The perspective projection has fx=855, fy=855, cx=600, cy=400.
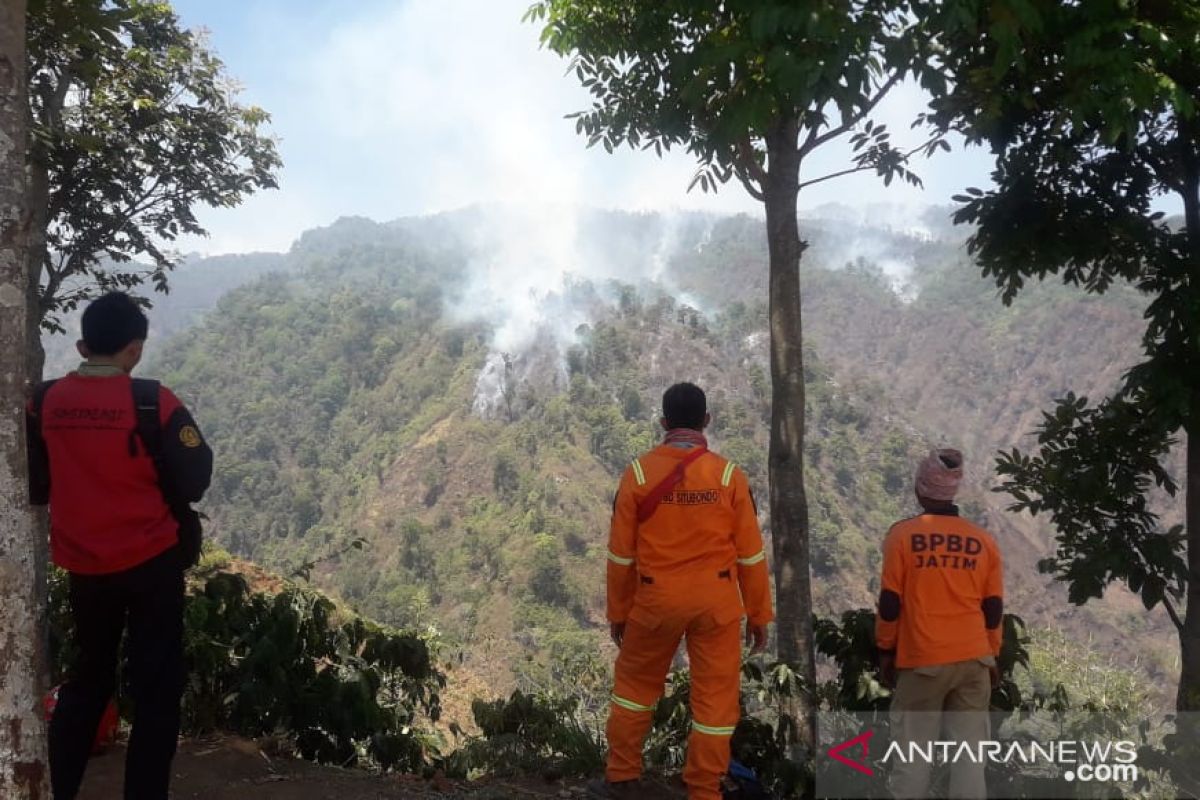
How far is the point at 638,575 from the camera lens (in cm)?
349

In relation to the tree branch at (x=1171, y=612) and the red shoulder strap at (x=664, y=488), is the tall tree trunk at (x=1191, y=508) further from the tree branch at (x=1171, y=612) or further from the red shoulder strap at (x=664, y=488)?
the red shoulder strap at (x=664, y=488)

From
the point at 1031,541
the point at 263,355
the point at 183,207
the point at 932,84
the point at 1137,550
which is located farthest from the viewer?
the point at 263,355

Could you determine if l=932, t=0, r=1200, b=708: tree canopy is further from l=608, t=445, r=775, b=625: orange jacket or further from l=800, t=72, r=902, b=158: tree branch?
l=608, t=445, r=775, b=625: orange jacket

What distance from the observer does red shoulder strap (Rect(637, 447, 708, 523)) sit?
3434 millimetres

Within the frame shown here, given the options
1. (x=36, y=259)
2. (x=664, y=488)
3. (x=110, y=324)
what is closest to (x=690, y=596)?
(x=664, y=488)

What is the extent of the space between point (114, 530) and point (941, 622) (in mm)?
2948

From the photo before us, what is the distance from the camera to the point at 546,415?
7969cm

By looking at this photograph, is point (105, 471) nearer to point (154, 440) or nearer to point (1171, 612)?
point (154, 440)

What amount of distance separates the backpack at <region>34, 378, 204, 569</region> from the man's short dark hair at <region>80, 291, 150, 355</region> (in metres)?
0.14

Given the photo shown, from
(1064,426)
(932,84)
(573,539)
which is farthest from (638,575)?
(573,539)

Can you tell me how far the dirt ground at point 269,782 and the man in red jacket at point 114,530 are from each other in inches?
30.7

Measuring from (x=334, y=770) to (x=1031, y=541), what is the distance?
326ft

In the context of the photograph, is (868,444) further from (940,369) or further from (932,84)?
(932,84)

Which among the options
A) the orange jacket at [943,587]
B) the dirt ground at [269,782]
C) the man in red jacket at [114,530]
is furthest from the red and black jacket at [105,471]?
the orange jacket at [943,587]
